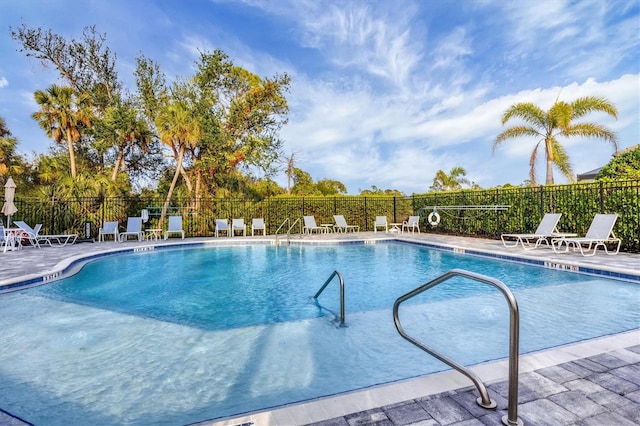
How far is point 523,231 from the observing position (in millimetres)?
11562

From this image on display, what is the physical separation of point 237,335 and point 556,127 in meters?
17.0

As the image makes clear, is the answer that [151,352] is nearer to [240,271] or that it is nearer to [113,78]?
[240,271]

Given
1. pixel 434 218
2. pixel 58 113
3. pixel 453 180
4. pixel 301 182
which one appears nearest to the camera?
pixel 58 113

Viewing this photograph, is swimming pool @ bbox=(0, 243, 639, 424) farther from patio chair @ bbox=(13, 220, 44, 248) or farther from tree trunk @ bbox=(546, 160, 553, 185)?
tree trunk @ bbox=(546, 160, 553, 185)

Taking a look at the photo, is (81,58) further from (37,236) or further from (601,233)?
(601,233)

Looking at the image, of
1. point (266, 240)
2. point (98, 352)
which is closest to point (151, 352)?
point (98, 352)

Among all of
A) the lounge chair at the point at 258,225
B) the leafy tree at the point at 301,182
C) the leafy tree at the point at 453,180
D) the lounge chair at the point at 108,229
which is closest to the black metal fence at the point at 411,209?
the lounge chair at the point at 108,229

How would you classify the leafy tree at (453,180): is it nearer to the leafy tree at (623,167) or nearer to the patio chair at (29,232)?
the leafy tree at (623,167)

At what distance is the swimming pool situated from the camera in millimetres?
2639

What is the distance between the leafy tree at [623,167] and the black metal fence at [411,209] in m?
0.67

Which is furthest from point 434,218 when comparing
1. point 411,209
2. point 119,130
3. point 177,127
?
point 119,130

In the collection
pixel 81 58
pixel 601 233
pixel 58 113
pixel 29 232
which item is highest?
pixel 81 58

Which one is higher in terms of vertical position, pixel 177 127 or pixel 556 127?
pixel 177 127

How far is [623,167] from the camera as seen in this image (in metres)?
9.23
